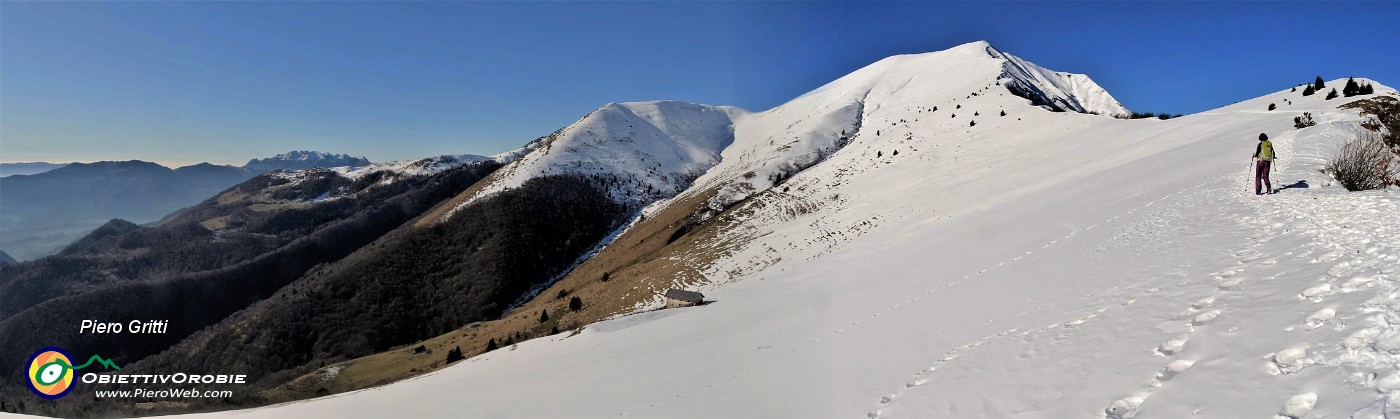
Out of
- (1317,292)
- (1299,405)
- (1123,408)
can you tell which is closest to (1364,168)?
(1317,292)

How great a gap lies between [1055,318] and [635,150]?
86697 millimetres

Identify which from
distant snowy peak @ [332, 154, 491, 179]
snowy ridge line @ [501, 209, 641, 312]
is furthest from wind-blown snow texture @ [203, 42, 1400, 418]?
distant snowy peak @ [332, 154, 491, 179]

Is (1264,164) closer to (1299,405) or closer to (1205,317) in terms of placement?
(1205,317)

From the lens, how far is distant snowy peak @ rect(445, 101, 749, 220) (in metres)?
78.1

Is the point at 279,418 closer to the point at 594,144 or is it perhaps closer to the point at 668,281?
the point at 668,281

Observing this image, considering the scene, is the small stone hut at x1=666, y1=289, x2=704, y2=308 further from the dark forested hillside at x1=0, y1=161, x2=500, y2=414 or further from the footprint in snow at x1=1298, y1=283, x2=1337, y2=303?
the dark forested hillside at x1=0, y1=161, x2=500, y2=414

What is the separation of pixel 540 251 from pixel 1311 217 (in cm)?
5658

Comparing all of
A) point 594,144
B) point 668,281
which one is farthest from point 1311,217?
point 594,144

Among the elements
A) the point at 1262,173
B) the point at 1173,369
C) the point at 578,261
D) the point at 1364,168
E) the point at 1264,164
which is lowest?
the point at 1173,369

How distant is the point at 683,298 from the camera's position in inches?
Result: 846

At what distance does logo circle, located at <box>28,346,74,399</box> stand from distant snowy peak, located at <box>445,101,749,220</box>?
5696 cm

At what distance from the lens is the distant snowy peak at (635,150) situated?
256 ft

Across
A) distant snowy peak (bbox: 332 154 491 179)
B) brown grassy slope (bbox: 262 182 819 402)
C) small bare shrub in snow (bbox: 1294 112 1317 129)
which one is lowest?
brown grassy slope (bbox: 262 182 819 402)

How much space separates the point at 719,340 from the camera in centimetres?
1291
